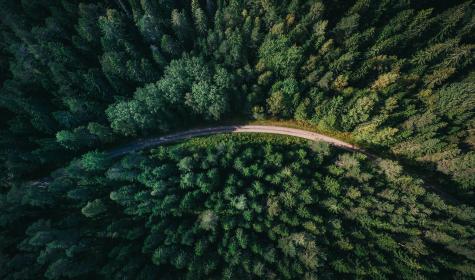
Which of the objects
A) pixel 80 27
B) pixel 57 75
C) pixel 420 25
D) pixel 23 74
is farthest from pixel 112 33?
pixel 420 25

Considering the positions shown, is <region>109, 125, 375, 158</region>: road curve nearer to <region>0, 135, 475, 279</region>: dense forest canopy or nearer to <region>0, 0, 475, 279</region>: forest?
<region>0, 0, 475, 279</region>: forest

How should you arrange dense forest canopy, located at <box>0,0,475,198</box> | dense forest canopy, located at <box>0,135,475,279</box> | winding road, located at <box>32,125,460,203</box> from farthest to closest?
winding road, located at <box>32,125,460,203</box> < dense forest canopy, located at <box>0,0,475,198</box> < dense forest canopy, located at <box>0,135,475,279</box>

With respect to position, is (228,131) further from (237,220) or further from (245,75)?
(237,220)

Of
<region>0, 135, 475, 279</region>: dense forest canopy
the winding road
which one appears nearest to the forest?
<region>0, 135, 475, 279</region>: dense forest canopy

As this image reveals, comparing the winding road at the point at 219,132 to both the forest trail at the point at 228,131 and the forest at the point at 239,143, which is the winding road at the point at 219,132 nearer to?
the forest trail at the point at 228,131

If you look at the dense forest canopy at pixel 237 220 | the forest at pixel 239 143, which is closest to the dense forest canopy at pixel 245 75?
the forest at pixel 239 143

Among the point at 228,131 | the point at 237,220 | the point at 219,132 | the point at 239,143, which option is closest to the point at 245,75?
the point at 228,131

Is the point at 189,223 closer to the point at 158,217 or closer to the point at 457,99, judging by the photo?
the point at 158,217
